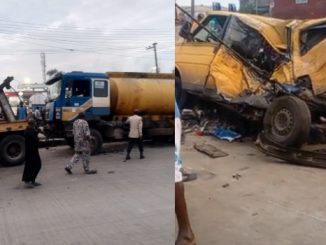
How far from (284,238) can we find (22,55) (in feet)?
5.09

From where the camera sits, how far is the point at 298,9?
2.04 metres

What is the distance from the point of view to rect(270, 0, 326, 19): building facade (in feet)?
6.57

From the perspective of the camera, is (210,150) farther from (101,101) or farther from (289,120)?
(101,101)

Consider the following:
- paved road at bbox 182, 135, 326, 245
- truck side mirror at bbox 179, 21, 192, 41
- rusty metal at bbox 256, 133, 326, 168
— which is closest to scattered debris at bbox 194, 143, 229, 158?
paved road at bbox 182, 135, 326, 245

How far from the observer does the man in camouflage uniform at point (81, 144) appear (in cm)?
108

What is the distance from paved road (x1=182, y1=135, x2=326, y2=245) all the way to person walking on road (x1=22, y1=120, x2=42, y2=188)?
0.95 metres

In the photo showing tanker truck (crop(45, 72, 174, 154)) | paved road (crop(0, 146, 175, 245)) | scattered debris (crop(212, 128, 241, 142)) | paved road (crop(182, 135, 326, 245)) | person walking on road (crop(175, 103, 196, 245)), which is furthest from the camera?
paved road (crop(182, 135, 326, 245))

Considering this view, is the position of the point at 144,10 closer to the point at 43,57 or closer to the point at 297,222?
the point at 43,57

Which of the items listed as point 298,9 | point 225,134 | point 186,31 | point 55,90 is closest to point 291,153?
point 225,134

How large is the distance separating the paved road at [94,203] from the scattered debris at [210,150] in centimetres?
57

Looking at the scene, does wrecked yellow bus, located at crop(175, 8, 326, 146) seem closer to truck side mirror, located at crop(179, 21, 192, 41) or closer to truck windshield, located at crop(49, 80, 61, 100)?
truck side mirror, located at crop(179, 21, 192, 41)

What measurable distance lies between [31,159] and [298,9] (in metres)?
1.47

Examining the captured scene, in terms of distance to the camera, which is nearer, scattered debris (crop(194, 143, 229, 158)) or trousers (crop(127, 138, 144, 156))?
trousers (crop(127, 138, 144, 156))

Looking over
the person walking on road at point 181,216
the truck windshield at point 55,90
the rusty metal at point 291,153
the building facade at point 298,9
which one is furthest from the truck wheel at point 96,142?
the building facade at point 298,9
